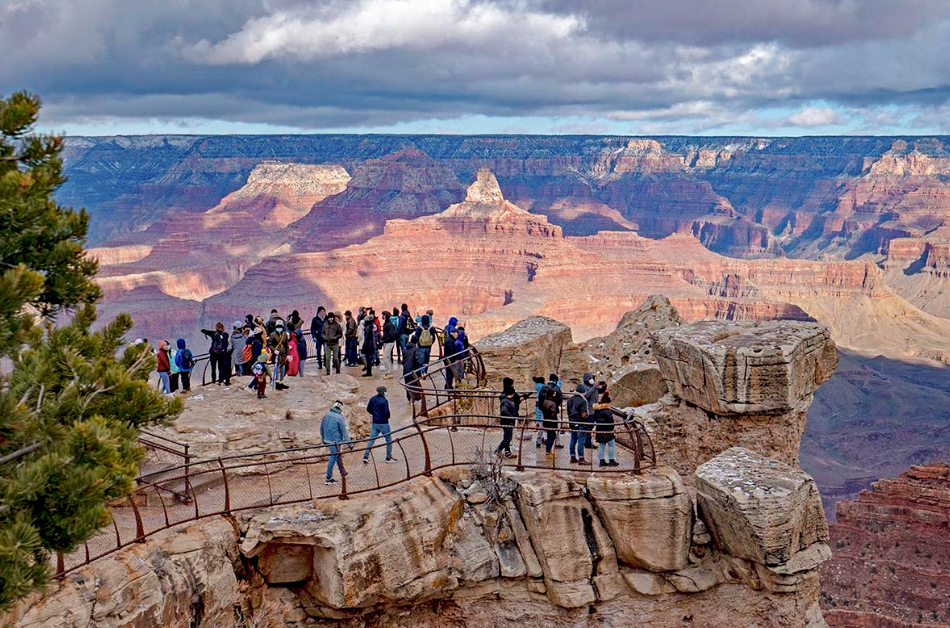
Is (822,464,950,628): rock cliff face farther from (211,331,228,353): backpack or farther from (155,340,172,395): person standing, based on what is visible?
(155,340,172,395): person standing

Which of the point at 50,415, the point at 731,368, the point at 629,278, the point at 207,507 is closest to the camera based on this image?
the point at 50,415

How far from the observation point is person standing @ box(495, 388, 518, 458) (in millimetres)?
16609

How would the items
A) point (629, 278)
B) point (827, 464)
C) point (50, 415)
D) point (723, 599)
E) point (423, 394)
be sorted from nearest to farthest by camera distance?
1. point (50, 415)
2. point (723, 599)
3. point (423, 394)
4. point (827, 464)
5. point (629, 278)

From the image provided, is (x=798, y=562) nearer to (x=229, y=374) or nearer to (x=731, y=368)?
(x=731, y=368)

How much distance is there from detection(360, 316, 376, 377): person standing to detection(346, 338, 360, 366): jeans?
0.65 m

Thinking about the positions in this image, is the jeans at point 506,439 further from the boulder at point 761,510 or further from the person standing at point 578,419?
the boulder at point 761,510

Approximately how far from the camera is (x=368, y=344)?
955 inches

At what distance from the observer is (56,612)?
11602 mm

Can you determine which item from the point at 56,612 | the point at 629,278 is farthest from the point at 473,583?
the point at 629,278

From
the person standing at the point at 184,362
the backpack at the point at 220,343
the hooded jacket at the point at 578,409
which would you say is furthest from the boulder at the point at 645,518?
the person standing at the point at 184,362

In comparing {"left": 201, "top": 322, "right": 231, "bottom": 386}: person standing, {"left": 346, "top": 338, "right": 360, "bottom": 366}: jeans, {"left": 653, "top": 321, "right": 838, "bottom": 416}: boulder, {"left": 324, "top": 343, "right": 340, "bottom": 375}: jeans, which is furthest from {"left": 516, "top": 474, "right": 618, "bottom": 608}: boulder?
{"left": 346, "top": 338, "right": 360, "bottom": 366}: jeans

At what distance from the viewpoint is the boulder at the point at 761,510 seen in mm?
14688

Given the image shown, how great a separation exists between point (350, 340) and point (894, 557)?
23205 millimetres

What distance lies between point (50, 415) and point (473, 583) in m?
7.60
